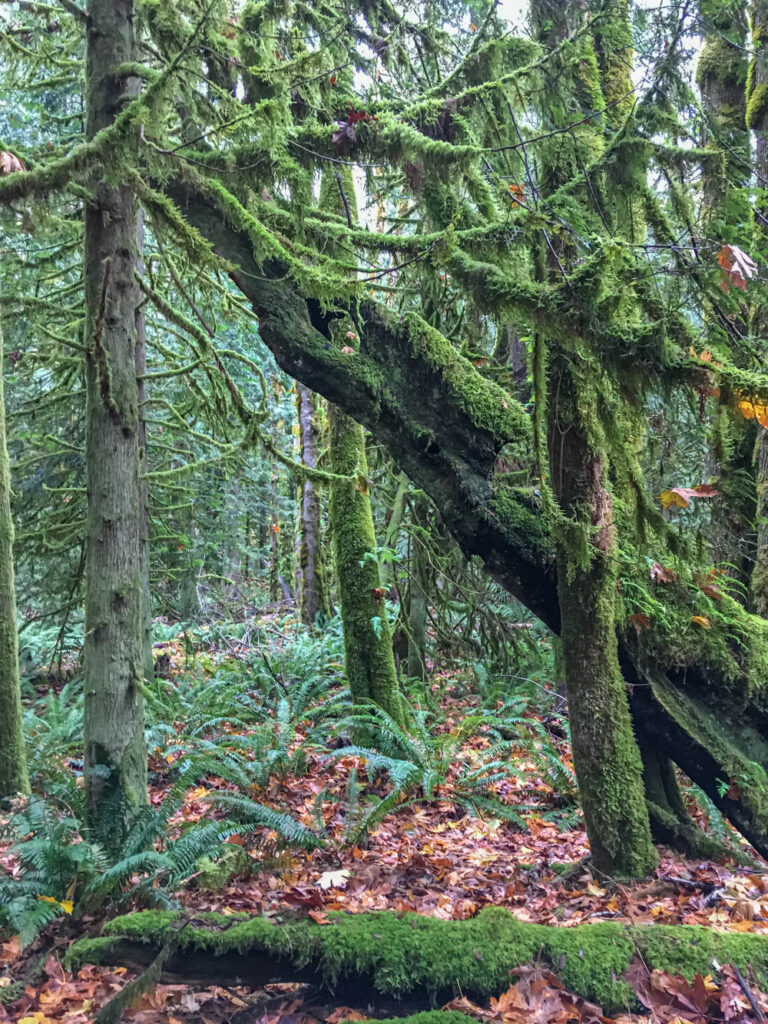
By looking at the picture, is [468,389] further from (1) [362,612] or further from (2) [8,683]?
(2) [8,683]

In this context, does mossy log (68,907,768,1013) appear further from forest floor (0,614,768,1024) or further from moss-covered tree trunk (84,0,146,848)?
moss-covered tree trunk (84,0,146,848)

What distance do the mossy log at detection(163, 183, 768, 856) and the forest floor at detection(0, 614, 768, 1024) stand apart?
0.83m

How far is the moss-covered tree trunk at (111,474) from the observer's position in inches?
194

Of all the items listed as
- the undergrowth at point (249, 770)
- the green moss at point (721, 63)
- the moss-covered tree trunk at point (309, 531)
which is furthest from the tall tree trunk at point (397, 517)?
the green moss at point (721, 63)

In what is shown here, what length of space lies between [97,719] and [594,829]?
372 centimetres

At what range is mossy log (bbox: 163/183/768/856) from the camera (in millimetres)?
4801

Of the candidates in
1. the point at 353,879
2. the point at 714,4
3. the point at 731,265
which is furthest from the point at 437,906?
the point at 714,4

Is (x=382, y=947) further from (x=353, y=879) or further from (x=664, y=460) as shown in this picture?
(x=664, y=460)

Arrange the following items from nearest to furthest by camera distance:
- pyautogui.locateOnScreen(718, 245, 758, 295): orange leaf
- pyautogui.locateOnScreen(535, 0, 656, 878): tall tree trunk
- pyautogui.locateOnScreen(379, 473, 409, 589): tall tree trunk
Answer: pyautogui.locateOnScreen(718, 245, 758, 295): orange leaf
pyautogui.locateOnScreen(535, 0, 656, 878): tall tree trunk
pyautogui.locateOnScreen(379, 473, 409, 589): tall tree trunk

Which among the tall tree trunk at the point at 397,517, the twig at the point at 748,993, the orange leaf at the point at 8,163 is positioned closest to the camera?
the twig at the point at 748,993

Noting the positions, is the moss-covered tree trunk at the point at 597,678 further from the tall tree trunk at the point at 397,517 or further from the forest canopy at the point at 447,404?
the tall tree trunk at the point at 397,517

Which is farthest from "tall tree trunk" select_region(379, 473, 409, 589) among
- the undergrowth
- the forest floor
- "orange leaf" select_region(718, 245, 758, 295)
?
"orange leaf" select_region(718, 245, 758, 295)

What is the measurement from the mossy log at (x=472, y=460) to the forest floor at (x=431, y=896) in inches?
32.7

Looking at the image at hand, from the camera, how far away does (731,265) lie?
3264 millimetres
